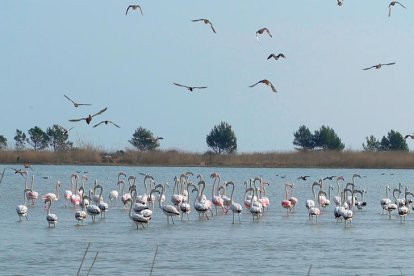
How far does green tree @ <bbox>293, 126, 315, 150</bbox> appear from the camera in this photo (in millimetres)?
80000

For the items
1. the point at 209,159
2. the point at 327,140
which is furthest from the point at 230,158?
the point at 327,140

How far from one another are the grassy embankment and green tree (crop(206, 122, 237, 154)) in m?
15.1

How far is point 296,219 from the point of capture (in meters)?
27.3

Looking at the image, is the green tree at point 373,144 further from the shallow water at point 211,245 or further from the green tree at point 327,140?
the shallow water at point 211,245

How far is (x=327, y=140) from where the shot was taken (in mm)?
78250

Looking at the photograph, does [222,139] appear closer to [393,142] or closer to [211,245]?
[393,142]

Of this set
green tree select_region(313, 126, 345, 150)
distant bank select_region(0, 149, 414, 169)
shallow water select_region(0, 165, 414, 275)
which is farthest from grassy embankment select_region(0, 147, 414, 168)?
shallow water select_region(0, 165, 414, 275)

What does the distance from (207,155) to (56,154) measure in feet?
29.6

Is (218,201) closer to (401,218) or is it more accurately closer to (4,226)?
(401,218)

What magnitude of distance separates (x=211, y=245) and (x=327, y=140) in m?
58.3

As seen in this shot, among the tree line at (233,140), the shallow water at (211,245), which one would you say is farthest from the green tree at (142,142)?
the shallow water at (211,245)

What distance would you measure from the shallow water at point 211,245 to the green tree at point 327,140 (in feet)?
157

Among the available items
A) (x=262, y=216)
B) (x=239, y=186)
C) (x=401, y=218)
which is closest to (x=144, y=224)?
(x=262, y=216)

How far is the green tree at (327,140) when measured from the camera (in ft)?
257
